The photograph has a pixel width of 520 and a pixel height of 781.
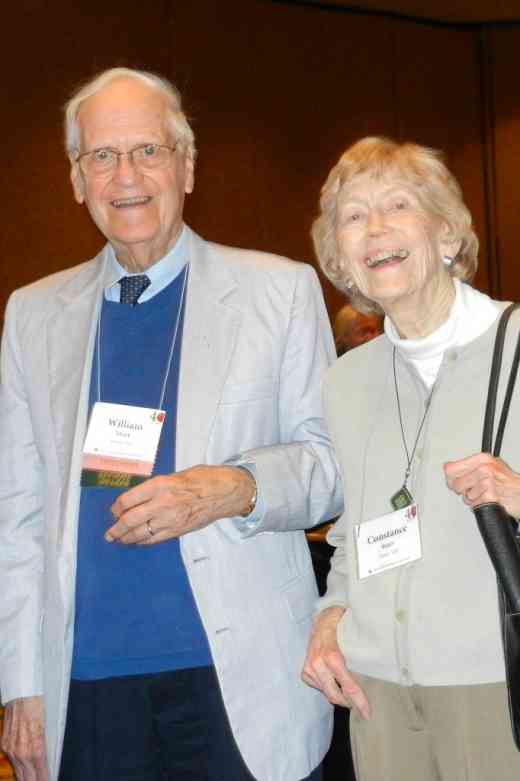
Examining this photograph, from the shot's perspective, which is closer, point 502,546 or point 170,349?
point 502,546

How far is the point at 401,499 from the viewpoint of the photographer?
1.81m

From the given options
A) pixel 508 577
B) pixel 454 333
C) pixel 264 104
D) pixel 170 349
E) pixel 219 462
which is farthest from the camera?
pixel 264 104

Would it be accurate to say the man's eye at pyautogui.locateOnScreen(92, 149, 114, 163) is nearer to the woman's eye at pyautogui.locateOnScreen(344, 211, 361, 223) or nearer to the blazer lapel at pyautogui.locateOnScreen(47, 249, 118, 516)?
the blazer lapel at pyautogui.locateOnScreen(47, 249, 118, 516)

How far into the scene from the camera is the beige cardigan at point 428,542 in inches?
66.0

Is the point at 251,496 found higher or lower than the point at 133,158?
lower

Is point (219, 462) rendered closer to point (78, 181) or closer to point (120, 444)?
point (120, 444)

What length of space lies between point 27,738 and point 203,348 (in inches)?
34.8

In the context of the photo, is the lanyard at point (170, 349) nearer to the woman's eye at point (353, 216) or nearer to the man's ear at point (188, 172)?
the man's ear at point (188, 172)

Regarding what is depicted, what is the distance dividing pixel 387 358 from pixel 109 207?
71cm

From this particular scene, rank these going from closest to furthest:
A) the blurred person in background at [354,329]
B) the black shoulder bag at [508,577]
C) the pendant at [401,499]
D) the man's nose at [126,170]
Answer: the black shoulder bag at [508,577]
the pendant at [401,499]
the man's nose at [126,170]
the blurred person in background at [354,329]

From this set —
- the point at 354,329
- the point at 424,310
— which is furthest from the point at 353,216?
the point at 354,329

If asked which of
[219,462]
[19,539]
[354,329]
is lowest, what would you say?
[19,539]

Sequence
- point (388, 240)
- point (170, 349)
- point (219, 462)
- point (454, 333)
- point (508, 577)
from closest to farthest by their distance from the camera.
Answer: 1. point (508, 577)
2. point (454, 333)
3. point (388, 240)
4. point (219, 462)
5. point (170, 349)

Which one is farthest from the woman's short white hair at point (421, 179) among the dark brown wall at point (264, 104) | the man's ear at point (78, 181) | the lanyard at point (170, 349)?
the dark brown wall at point (264, 104)
